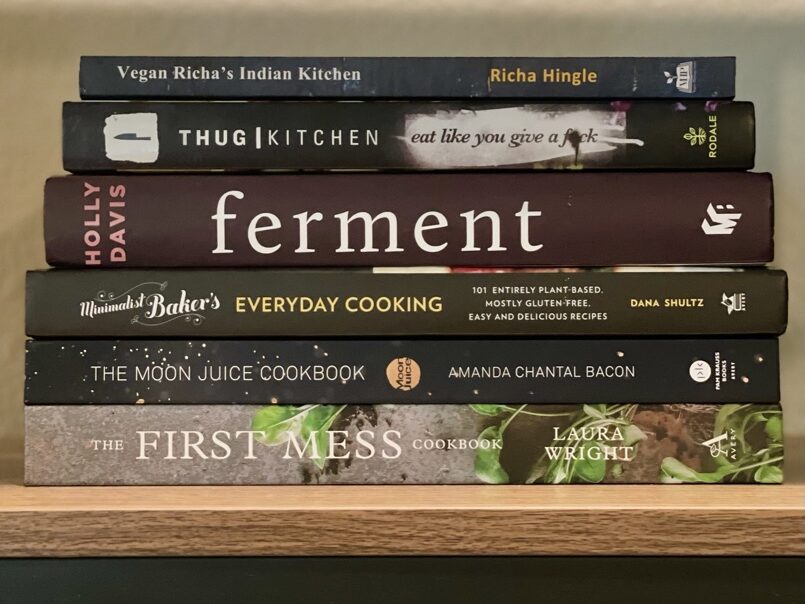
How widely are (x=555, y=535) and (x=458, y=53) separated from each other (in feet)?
1.57

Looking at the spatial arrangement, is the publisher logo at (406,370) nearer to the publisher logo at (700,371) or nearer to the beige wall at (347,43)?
the publisher logo at (700,371)

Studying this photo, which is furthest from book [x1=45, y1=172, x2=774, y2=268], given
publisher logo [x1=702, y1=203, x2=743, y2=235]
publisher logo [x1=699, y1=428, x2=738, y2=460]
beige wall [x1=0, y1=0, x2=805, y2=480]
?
beige wall [x1=0, y1=0, x2=805, y2=480]

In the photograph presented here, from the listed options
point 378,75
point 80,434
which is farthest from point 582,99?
point 80,434

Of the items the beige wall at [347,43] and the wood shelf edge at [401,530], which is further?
the beige wall at [347,43]

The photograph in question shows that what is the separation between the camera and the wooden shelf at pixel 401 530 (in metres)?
0.50

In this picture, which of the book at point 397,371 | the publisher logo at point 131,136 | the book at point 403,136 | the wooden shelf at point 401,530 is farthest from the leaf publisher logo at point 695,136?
the publisher logo at point 131,136

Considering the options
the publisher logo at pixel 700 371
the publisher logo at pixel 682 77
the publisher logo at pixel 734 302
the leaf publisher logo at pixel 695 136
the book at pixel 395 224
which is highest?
the publisher logo at pixel 682 77

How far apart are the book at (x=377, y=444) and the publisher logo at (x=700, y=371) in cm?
2

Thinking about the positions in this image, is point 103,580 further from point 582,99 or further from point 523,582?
point 582,99

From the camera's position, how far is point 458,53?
828mm

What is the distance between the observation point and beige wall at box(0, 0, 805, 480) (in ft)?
2.71

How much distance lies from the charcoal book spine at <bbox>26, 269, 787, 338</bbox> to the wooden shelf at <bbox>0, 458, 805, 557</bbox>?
12cm

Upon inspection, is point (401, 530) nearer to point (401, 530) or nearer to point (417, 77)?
point (401, 530)

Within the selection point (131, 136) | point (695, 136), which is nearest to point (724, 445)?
point (695, 136)
